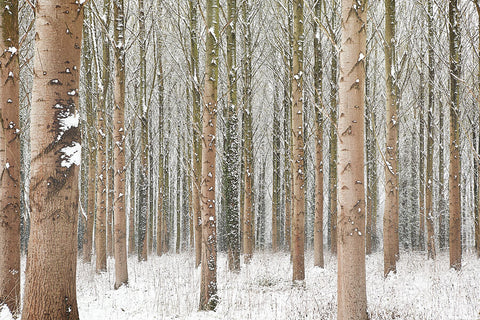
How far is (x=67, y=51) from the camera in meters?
2.83

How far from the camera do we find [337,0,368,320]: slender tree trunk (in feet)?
12.5

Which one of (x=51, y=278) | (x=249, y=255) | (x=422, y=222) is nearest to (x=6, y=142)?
(x=51, y=278)

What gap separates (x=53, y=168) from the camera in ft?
8.76

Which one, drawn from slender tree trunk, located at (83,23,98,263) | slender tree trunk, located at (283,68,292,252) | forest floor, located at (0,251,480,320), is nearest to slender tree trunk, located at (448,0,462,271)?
forest floor, located at (0,251,480,320)

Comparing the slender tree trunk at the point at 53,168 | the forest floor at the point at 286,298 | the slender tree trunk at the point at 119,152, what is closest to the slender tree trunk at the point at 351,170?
the forest floor at the point at 286,298

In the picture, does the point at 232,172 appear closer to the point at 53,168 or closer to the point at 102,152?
the point at 102,152

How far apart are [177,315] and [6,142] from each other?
355 centimetres

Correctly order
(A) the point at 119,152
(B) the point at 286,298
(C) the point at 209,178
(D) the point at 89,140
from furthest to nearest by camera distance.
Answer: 1. (D) the point at 89,140
2. (A) the point at 119,152
3. (B) the point at 286,298
4. (C) the point at 209,178

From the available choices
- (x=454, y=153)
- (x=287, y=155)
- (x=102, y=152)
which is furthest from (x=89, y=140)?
(x=454, y=153)

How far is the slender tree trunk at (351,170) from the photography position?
3.80 meters

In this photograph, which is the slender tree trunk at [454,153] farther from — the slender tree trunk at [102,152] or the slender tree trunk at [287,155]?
the slender tree trunk at [102,152]

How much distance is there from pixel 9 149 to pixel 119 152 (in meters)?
2.60

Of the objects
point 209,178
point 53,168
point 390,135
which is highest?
point 390,135

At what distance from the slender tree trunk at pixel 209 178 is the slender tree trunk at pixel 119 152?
8.50ft
